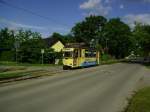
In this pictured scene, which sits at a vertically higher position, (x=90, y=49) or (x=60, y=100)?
(x=90, y=49)

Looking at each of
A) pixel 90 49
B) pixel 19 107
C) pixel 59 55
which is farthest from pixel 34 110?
pixel 59 55

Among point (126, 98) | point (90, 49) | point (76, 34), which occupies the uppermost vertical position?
point (76, 34)

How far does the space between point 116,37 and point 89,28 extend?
45.4 feet

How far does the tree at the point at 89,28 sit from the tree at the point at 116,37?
5.72m

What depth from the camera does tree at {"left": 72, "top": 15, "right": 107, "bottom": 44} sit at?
372 ft

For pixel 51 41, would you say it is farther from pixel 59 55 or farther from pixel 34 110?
pixel 34 110

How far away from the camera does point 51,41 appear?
8531 centimetres

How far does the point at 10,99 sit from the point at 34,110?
287 cm

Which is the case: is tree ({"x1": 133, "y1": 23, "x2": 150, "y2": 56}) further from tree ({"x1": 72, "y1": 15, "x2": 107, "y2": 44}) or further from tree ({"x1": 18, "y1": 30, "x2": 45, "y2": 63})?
tree ({"x1": 72, "y1": 15, "x2": 107, "y2": 44})

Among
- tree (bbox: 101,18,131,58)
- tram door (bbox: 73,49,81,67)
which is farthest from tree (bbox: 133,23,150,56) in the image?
tram door (bbox: 73,49,81,67)

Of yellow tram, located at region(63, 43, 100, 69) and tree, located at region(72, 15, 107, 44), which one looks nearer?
yellow tram, located at region(63, 43, 100, 69)

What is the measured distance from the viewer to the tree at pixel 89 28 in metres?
113

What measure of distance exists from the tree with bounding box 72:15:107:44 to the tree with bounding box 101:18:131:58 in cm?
572

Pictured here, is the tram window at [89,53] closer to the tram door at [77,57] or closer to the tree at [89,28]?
the tram door at [77,57]
